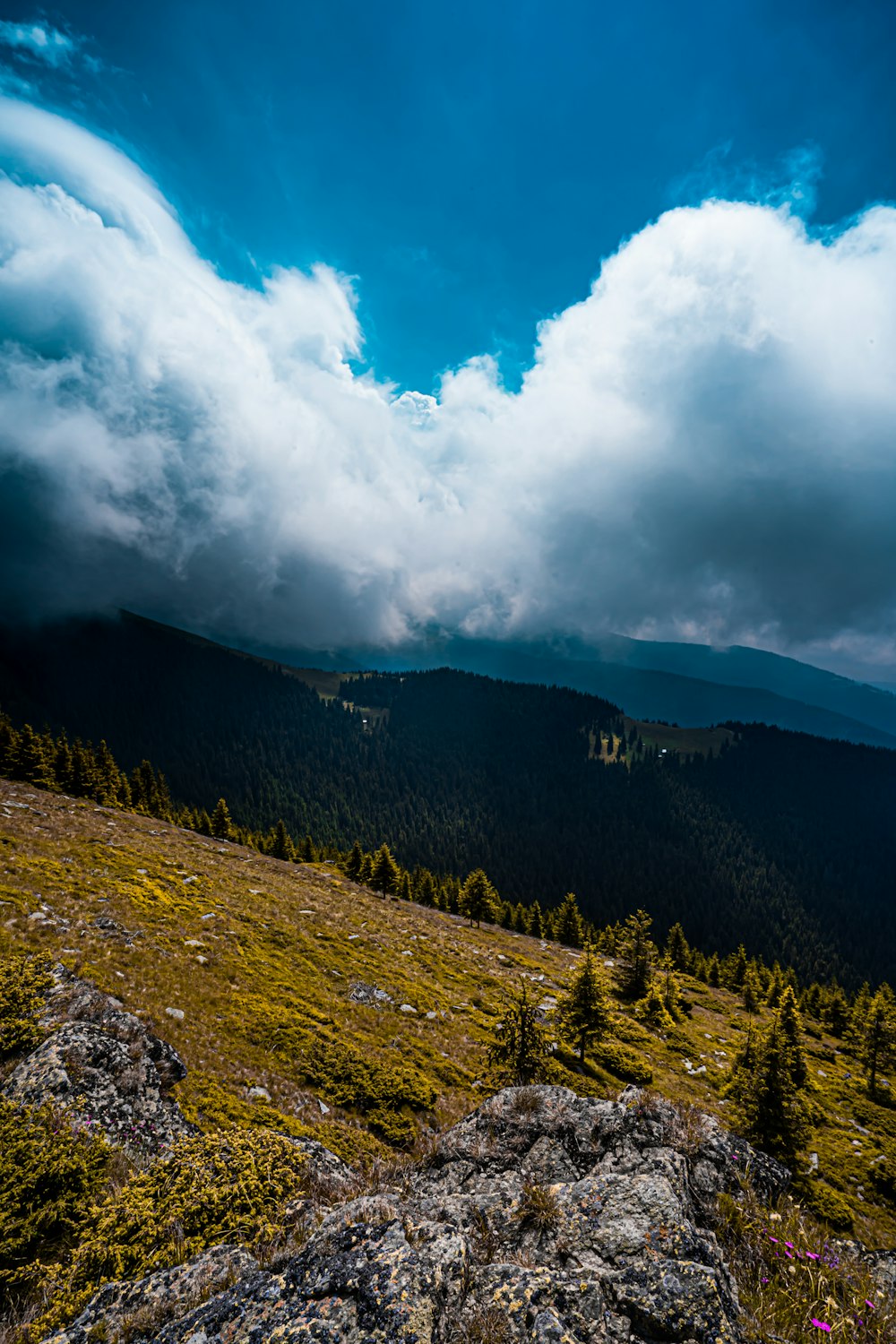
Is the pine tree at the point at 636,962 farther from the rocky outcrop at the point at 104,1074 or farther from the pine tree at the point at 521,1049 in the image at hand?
the rocky outcrop at the point at 104,1074

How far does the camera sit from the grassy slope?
16.5 metres

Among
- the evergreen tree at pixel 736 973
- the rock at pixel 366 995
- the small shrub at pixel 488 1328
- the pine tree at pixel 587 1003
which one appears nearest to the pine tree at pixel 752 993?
the evergreen tree at pixel 736 973

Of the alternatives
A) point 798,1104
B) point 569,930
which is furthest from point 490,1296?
point 569,930

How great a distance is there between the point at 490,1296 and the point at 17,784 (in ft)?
208

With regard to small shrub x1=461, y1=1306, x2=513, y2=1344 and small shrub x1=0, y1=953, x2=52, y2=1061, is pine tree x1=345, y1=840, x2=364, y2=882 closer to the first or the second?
small shrub x1=0, y1=953, x2=52, y2=1061

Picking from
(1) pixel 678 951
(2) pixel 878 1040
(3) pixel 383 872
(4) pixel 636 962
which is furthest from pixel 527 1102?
(1) pixel 678 951

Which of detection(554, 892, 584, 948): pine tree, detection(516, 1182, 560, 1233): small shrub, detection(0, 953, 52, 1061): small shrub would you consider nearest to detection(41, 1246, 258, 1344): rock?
detection(516, 1182, 560, 1233): small shrub

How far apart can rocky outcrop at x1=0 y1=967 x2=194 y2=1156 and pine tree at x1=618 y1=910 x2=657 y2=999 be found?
4477 centimetres

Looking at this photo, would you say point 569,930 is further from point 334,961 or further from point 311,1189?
point 311,1189

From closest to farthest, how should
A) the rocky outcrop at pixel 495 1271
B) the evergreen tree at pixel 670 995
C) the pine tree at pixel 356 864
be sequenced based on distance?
1. the rocky outcrop at pixel 495 1271
2. the evergreen tree at pixel 670 995
3. the pine tree at pixel 356 864

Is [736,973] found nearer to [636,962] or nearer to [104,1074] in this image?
[636,962]

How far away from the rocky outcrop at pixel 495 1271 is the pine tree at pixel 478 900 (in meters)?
62.8

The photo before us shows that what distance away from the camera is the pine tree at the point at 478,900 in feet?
229

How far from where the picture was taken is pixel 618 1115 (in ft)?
36.2
